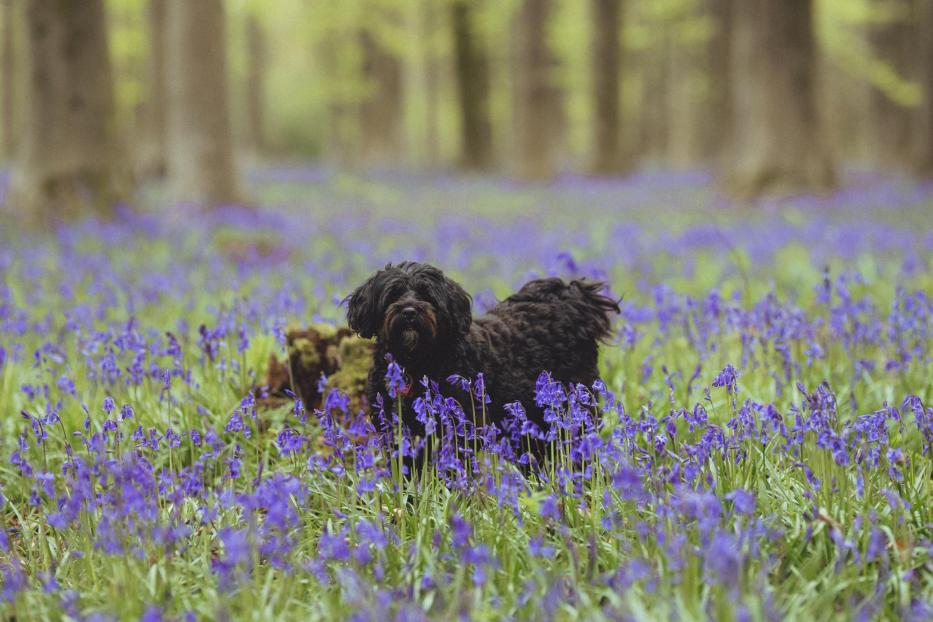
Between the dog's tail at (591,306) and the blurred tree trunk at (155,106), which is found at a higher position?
the blurred tree trunk at (155,106)

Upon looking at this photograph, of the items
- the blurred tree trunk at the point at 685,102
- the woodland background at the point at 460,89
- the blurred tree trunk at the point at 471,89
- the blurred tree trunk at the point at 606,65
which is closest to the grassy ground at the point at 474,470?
the woodland background at the point at 460,89

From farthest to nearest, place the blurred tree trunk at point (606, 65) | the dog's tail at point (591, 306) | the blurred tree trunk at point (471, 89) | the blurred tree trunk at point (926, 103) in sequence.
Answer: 1. the blurred tree trunk at point (471, 89)
2. the blurred tree trunk at point (606, 65)
3. the blurred tree trunk at point (926, 103)
4. the dog's tail at point (591, 306)

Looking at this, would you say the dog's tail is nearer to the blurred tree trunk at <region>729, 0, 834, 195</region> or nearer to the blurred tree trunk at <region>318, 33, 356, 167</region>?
the blurred tree trunk at <region>729, 0, 834, 195</region>

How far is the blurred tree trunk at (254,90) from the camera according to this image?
3759 cm

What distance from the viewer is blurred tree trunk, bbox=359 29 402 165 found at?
2975cm

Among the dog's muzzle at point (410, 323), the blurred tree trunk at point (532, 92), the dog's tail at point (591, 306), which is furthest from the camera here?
the blurred tree trunk at point (532, 92)

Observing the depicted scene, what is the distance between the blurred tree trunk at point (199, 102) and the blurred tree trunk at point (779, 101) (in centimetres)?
882

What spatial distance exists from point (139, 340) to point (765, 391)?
10.9 ft

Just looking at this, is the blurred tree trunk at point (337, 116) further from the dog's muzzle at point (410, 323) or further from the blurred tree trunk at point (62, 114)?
the dog's muzzle at point (410, 323)

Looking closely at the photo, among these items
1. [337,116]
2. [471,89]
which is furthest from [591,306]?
[337,116]

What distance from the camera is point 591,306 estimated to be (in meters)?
4.12

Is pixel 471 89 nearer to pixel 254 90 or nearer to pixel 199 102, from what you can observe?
pixel 254 90

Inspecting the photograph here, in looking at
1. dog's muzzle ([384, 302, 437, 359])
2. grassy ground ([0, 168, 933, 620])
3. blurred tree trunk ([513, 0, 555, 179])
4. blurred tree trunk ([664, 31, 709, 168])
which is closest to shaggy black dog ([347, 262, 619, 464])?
dog's muzzle ([384, 302, 437, 359])

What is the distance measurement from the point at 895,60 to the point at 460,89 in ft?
42.0
